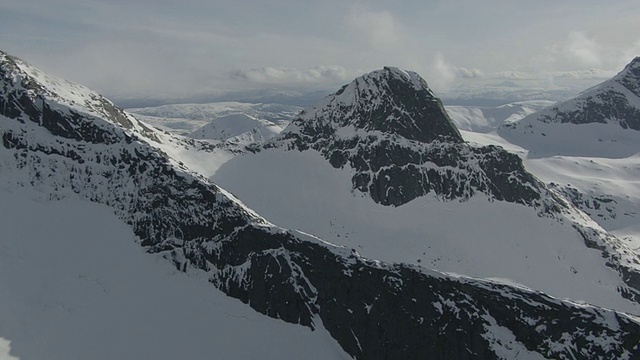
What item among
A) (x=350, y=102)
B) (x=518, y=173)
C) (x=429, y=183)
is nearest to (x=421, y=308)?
(x=429, y=183)

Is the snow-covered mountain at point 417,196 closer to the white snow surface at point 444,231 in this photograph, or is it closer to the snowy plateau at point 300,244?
the white snow surface at point 444,231

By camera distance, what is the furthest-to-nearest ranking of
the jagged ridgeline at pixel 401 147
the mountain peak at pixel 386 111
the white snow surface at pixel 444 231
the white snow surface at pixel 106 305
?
the mountain peak at pixel 386 111 → the jagged ridgeline at pixel 401 147 → the white snow surface at pixel 444 231 → the white snow surface at pixel 106 305

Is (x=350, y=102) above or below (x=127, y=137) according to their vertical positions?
above

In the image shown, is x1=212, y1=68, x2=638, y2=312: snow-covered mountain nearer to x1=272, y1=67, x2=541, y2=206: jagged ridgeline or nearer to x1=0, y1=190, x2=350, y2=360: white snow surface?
x1=272, y1=67, x2=541, y2=206: jagged ridgeline

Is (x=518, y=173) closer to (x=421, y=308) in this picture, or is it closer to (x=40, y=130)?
(x=421, y=308)

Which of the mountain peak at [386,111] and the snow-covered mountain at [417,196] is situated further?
the mountain peak at [386,111]

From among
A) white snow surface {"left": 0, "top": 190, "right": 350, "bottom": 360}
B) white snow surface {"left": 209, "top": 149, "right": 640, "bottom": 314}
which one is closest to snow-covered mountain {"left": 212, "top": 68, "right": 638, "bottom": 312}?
white snow surface {"left": 209, "top": 149, "right": 640, "bottom": 314}

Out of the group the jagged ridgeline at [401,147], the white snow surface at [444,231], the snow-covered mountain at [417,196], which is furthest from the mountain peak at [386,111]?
the white snow surface at [444,231]

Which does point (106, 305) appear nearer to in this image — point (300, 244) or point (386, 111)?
point (300, 244)
